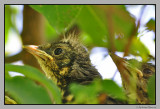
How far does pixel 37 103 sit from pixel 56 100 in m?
0.13

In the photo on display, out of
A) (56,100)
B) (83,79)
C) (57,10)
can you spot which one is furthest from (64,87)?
(56,100)

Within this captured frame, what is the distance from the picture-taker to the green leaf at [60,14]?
2.95 meters

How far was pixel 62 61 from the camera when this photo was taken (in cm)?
382

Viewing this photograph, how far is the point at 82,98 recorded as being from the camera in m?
1.67

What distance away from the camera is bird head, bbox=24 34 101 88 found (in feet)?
12.1

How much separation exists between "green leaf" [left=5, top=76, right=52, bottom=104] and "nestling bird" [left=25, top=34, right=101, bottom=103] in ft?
5.73

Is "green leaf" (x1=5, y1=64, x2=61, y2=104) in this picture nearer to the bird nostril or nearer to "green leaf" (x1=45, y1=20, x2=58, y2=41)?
the bird nostril

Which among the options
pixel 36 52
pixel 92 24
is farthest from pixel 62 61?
pixel 92 24

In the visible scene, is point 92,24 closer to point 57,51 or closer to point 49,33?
point 57,51

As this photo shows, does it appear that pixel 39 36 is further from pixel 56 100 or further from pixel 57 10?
pixel 56 100

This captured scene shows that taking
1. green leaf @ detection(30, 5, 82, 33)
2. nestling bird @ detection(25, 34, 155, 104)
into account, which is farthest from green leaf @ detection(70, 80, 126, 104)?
nestling bird @ detection(25, 34, 155, 104)

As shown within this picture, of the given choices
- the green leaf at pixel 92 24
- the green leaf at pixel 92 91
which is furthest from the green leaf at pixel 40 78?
the green leaf at pixel 92 24

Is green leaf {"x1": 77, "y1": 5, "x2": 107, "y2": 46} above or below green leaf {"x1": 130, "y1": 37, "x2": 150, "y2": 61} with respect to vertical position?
above

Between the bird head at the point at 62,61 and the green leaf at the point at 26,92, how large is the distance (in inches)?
69.1
